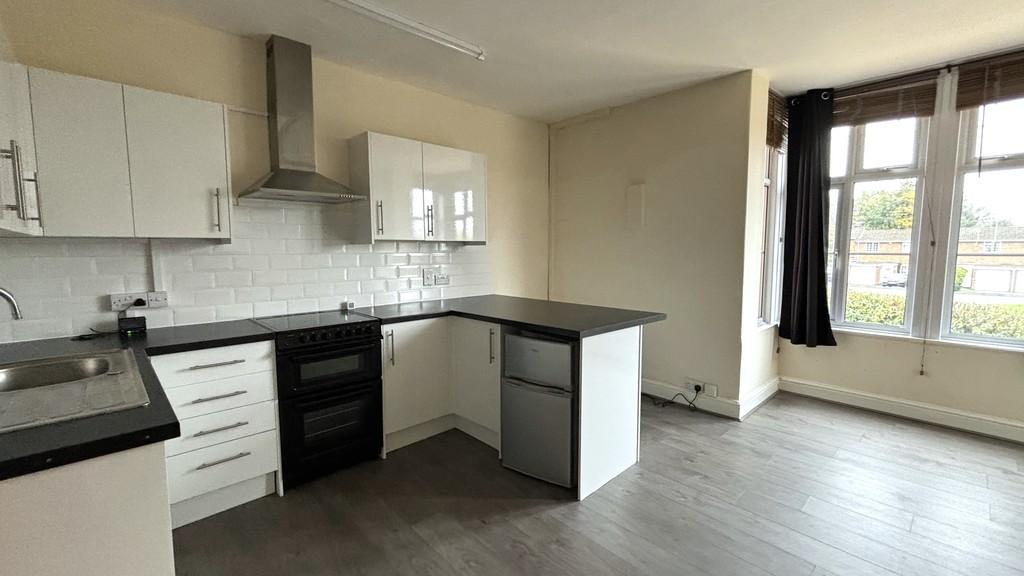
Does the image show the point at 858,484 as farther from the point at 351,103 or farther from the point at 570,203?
the point at 351,103

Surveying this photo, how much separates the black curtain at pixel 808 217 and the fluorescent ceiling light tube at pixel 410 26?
9.40ft

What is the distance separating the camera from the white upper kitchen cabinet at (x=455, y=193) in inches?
129

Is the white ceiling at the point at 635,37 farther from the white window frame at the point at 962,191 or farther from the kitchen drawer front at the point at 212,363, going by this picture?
the kitchen drawer front at the point at 212,363

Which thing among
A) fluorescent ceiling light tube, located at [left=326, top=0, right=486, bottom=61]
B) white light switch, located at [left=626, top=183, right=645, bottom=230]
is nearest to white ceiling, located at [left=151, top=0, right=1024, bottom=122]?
fluorescent ceiling light tube, located at [left=326, top=0, right=486, bottom=61]

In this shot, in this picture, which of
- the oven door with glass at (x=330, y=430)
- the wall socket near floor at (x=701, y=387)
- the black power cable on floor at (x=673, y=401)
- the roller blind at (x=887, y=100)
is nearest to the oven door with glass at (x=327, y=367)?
the oven door with glass at (x=330, y=430)

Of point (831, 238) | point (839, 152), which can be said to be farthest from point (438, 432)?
point (839, 152)

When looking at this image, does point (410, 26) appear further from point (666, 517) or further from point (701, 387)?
point (701, 387)

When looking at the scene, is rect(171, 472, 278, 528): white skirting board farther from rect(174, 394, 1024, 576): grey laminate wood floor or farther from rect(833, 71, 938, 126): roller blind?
rect(833, 71, 938, 126): roller blind

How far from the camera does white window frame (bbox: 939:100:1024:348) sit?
3.13 meters

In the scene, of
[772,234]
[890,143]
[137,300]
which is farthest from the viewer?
[772,234]

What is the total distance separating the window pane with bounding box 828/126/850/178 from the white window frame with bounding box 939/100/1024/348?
69 cm

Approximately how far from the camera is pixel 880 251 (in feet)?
12.0

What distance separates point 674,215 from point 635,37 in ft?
5.00

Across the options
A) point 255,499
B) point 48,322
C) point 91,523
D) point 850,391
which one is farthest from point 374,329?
point 850,391
